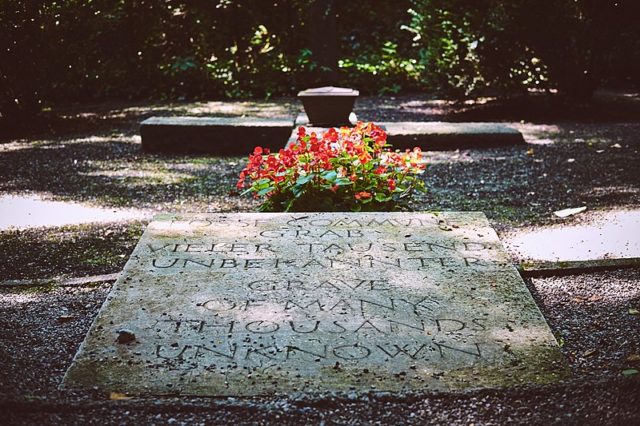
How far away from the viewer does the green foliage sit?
32.8ft

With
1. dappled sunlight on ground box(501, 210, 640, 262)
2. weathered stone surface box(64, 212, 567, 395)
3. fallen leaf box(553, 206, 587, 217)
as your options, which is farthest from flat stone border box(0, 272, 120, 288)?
fallen leaf box(553, 206, 587, 217)

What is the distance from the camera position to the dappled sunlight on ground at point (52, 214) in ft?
18.9

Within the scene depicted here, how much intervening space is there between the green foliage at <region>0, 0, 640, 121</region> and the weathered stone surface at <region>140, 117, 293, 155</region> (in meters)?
2.48

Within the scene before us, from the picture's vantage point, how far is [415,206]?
19.8ft

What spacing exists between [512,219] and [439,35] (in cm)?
614

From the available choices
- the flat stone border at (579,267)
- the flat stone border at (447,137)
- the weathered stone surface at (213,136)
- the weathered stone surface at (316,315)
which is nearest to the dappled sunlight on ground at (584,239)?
the flat stone border at (579,267)

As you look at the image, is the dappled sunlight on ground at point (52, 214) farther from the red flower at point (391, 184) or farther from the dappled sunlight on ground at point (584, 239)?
the dappled sunlight on ground at point (584, 239)

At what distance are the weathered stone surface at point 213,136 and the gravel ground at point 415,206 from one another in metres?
0.31

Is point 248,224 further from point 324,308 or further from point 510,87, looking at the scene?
point 510,87

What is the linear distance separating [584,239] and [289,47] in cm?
1137

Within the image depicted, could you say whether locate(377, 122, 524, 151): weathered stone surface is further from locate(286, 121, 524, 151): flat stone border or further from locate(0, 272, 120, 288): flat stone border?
locate(0, 272, 120, 288): flat stone border

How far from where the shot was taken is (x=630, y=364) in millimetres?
3070

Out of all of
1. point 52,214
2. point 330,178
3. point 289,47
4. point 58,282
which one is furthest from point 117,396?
point 289,47

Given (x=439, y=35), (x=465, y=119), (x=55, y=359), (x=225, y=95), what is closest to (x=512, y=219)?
(x=55, y=359)
